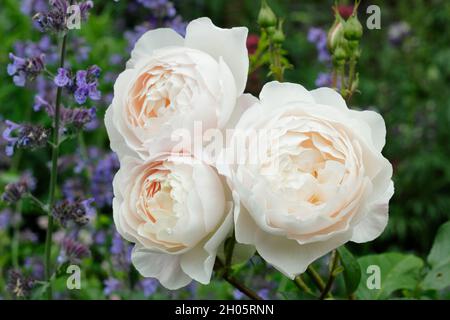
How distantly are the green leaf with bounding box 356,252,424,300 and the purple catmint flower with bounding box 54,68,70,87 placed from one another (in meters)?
0.56

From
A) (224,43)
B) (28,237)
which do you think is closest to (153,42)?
(224,43)

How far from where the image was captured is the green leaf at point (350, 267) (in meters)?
1.09

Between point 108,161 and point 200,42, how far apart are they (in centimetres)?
85

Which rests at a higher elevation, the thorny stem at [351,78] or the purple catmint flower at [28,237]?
the thorny stem at [351,78]

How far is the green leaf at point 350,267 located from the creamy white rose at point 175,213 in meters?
0.26

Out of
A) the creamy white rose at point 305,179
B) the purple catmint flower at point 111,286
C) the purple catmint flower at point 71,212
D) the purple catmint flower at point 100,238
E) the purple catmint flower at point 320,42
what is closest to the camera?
the creamy white rose at point 305,179

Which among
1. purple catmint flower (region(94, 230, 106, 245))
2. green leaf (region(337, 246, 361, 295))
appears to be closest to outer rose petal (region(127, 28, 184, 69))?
green leaf (region(337, 246, 361, 295))

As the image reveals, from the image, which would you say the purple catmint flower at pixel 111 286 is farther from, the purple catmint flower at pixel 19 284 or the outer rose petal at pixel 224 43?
the outer rose petal at pixel 224 43

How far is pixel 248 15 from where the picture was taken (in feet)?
13.3

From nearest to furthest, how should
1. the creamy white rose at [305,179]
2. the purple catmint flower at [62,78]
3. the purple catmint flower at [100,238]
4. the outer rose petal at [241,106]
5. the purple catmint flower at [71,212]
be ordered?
the creamy white rose at [305,179]
the outer rose petal at [241,106]
the purple catmint flower at [62,78]
the purple catmint flower at [71,212]
the purple catmint flower at [100,238]

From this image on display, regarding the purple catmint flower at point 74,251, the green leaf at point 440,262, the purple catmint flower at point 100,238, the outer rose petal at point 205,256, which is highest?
the outer rose petal at point 205,256

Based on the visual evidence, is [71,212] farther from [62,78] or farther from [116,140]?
[116,140]

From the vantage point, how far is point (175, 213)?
88cm

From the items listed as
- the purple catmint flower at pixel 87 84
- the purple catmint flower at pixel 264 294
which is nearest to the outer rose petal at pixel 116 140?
the purple catmint flower at pixel 87 84
